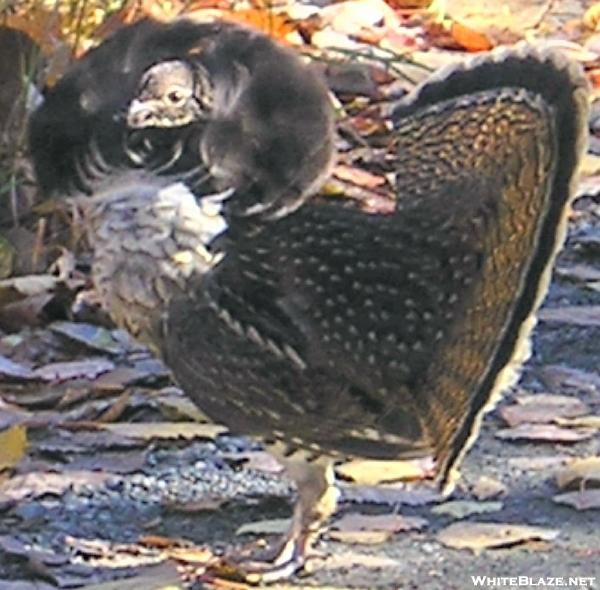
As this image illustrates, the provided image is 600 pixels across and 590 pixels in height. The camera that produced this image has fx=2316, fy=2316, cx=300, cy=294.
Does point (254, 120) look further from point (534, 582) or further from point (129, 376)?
point (129, 376)

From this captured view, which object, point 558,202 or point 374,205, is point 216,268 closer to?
point 558,202

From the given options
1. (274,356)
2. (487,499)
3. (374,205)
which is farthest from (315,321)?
(374,205)

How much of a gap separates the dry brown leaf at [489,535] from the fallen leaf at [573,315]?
1546 millimetres

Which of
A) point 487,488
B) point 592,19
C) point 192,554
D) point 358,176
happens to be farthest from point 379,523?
point 592,19

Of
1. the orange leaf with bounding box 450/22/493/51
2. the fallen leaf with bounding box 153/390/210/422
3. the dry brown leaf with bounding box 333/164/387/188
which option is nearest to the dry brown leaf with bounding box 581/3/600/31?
the orange leaf with bounding box 450/22/493/51

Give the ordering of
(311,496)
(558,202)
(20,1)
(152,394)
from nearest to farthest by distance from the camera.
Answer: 1. (558,202)
2. (311,496)
3. (152,394)
4. (20,1)

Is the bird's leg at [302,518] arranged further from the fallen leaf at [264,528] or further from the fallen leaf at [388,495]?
the fallen leaf at [388,495]

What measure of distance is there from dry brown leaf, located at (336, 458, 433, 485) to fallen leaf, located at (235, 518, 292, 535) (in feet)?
0.88

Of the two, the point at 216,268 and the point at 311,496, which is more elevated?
the point at 216,268

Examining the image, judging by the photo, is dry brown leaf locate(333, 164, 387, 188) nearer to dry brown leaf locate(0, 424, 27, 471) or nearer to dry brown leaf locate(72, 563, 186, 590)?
dry brown leaf locate(0, 424, 27, 471)

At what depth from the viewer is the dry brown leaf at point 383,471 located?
5.34 meters

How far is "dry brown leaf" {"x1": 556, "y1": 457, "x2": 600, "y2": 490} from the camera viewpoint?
208 inches

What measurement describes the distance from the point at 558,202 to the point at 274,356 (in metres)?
0.64

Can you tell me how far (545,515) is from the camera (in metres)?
5.16
